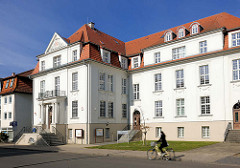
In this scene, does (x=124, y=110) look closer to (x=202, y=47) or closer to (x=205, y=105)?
(x=205, y=105)

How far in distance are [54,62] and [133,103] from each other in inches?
456

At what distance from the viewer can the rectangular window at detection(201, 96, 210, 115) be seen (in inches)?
1077

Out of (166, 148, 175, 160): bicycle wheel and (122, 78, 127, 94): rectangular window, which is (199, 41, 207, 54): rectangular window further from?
(166, 148, 175, 160): bicycle wheel

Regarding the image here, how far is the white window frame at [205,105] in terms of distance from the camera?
1073 inches

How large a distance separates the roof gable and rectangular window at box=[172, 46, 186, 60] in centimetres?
1318

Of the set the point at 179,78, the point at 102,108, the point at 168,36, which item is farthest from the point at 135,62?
the point at 102,108

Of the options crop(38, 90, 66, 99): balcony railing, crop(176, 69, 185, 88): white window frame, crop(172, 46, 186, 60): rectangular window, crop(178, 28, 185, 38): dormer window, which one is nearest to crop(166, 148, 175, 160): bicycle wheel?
crop(176, 69, 185, 88): white window frame

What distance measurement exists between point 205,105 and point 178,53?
678 centimetres

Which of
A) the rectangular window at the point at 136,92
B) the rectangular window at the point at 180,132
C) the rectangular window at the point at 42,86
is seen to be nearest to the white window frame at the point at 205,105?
the rectangular window at the point at 180,132

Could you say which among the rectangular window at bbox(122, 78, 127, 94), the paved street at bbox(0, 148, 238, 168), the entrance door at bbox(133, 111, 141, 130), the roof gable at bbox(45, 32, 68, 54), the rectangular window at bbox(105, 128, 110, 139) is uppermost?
the roof gable at bbox(45, 32, 68, 54)

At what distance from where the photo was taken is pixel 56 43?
33.9 m

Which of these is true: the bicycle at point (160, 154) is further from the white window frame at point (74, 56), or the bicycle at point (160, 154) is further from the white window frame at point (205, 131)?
the white window frame at point (74, 56)

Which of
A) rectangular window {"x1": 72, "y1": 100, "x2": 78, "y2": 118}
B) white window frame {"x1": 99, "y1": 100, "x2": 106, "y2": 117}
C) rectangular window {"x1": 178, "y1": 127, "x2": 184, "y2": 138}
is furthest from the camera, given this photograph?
white window frame {"x1": 99, "y1": 100, "x2": 106, "y2": 117}

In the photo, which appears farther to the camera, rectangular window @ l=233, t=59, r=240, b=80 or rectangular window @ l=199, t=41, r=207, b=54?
rectangular window @ l=199, t=41, r=207, b=54
